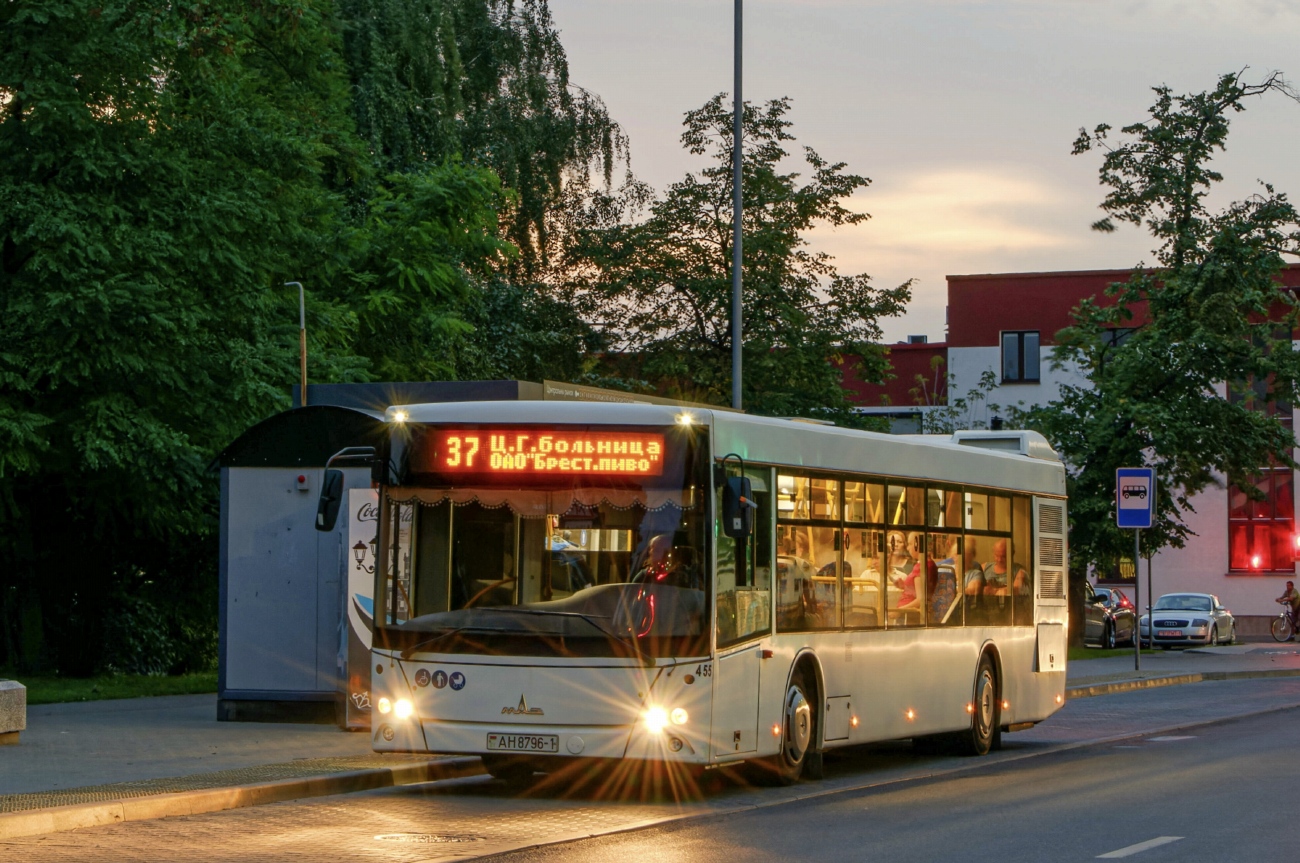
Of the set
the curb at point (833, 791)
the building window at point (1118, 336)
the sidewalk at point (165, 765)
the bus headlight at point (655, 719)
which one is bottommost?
the curb at point (833, 791)

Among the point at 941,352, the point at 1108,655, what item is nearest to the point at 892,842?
the point at 1108,655

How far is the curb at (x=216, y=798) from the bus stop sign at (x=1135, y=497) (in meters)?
18.3

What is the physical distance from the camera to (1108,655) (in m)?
41.6

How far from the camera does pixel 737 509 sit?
12922mm

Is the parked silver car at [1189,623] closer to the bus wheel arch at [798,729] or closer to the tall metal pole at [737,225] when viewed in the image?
the tall metal pole at [737,225]

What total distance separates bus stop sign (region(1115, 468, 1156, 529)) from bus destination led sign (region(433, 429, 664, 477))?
63.3 feet

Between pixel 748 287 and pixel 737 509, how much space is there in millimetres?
29688

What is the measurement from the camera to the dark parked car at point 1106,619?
4816 centimetres

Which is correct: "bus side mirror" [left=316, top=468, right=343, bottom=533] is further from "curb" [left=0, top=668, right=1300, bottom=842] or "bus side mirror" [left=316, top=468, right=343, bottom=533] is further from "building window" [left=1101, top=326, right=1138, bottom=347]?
"building window" [left=1101, top=326, right=1138, bottom=347]

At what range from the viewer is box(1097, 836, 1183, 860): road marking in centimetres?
1052

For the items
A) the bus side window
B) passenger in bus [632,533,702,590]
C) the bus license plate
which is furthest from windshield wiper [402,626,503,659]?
the bus side window

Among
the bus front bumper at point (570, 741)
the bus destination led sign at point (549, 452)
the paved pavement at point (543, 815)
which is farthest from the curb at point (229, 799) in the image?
the bus destination led sign at point (549, 452)

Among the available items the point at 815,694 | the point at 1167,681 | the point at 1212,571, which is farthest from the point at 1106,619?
the point at 815,694

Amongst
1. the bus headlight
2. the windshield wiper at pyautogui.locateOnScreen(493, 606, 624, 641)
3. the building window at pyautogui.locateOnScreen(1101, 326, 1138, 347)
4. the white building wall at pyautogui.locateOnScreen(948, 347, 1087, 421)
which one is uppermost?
the white building wall at pyautogui.locateOnScreen(948, 347, 1087, 421)
